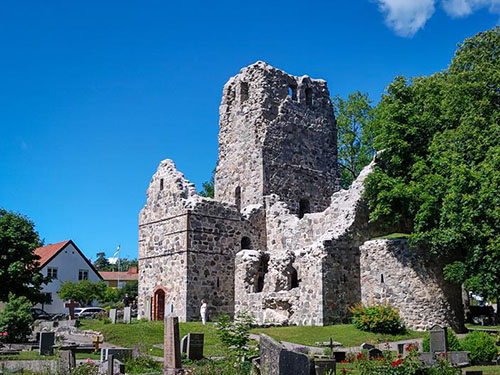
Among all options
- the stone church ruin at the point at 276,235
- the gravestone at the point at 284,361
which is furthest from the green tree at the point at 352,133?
the gravestone at the point at 284,361

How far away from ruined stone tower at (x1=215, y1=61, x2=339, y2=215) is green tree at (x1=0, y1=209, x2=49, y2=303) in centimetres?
1134

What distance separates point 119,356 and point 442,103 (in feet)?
61.1

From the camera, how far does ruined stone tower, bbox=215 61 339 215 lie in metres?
35.5

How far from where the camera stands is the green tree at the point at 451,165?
23266mm

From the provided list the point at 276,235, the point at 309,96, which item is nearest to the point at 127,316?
the point at 276,235

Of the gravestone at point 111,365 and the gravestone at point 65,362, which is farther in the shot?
the gravestone at point 111,365

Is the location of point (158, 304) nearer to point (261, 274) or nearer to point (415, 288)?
point (261, 274)

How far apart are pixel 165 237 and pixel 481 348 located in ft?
61.0

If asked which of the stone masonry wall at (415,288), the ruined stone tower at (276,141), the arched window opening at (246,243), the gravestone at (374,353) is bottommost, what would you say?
the gravestone at (374,353)

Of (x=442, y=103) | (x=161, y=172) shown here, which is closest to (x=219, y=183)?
(x=161, y=172)

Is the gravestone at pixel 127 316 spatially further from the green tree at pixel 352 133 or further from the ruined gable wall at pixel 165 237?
the green tree at pixel 352 133

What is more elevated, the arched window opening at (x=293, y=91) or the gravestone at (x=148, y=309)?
the arched window opening at (x=293, y=91)

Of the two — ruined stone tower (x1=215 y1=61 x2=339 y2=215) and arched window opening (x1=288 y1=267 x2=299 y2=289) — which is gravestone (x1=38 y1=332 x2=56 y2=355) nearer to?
arched window opening (x1=288 y1=267 x2=299 y2=289)

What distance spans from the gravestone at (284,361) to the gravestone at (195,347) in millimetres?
9451
